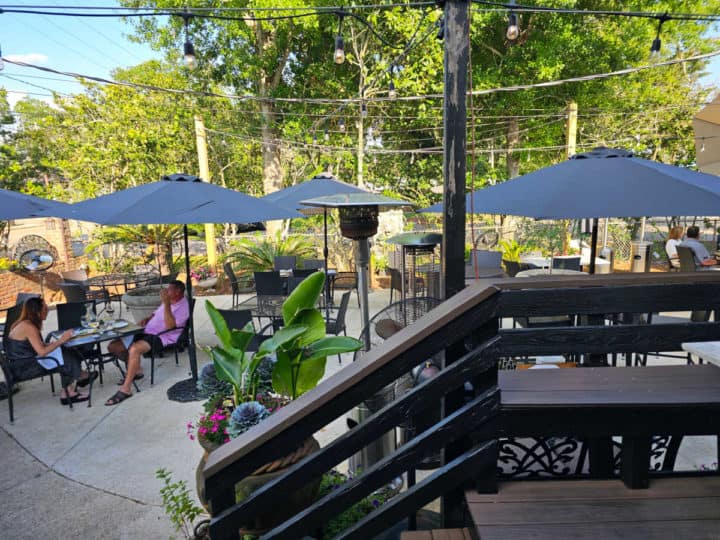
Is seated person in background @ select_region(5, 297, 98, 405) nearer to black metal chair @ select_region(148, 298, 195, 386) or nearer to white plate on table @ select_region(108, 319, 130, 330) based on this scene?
white plate on table @ select_region(108, 319, 130, 330)

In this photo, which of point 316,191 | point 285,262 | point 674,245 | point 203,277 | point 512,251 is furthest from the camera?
point 203,277

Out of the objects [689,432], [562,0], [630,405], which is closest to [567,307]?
[630,405]

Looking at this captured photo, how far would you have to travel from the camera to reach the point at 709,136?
6387 mm

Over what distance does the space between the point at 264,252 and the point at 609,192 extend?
9.03 m

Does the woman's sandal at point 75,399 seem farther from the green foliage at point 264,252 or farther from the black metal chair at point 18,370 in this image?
the green foliage at point 264,252

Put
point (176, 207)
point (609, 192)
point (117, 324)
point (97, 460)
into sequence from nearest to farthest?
point (609, 192)
point (97, 460)
point (176, 207)
point (117, 324)

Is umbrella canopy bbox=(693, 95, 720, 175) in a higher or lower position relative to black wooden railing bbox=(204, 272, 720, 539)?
higher

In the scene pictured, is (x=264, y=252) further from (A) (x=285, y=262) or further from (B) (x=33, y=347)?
(B) (x=33, y=347)

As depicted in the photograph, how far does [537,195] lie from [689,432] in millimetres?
2433

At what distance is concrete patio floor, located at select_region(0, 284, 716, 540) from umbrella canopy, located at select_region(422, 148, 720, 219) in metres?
2.01

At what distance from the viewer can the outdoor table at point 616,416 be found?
155 centimetres

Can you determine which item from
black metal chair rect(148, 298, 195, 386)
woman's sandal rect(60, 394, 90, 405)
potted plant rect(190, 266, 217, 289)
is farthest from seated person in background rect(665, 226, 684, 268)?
potted plant rect(190, 266, 217, 289)

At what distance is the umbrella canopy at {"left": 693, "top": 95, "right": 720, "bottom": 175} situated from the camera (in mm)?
6309

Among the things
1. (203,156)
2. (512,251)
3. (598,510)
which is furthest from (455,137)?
(203,156)
